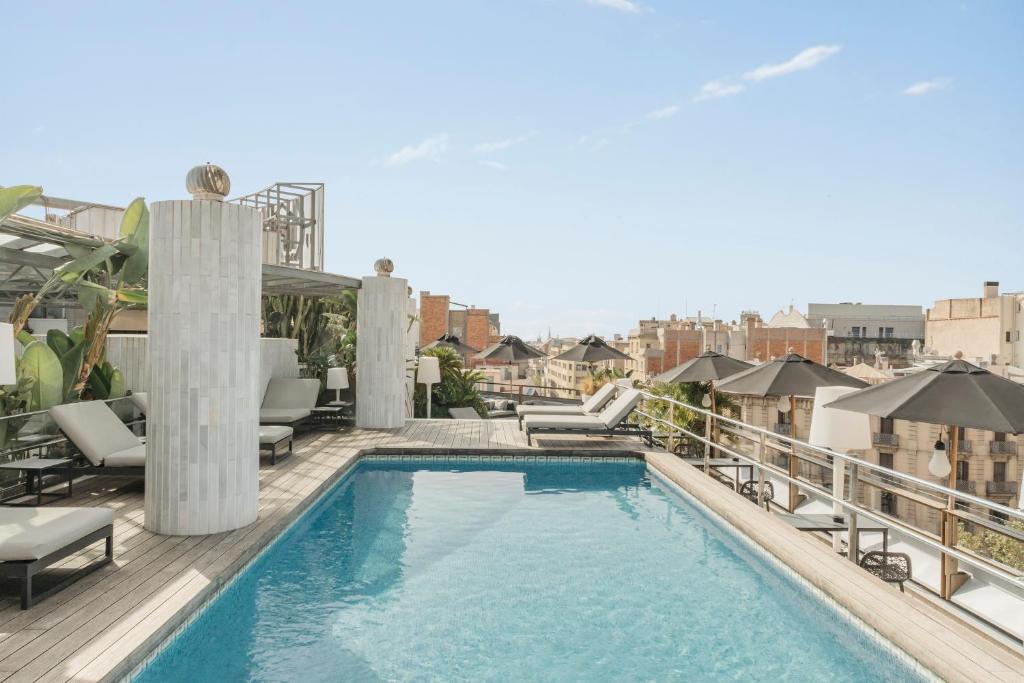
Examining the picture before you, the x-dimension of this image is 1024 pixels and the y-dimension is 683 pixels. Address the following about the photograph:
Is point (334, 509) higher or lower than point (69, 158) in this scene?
lower

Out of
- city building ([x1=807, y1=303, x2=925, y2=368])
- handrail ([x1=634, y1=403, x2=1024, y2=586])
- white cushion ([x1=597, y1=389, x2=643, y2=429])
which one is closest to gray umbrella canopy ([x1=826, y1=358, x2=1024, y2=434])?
handrail ([x1=634, y1=403, x2=1024, y2=586])

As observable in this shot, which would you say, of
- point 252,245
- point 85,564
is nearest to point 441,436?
point 252,245

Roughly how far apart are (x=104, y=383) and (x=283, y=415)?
2.55m

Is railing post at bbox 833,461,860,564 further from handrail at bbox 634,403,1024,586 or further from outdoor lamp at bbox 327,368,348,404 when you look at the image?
outdoor lamp at bbox 327,368,348,404

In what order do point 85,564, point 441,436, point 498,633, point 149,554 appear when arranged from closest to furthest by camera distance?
point 498,633 < point 85,564 < point 149,554 < point 441,436

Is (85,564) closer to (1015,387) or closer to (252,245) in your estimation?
(252,245)

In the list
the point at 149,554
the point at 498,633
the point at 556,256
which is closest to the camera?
the point at 498,633

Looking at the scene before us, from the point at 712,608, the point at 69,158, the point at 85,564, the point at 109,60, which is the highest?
the point at 109,60

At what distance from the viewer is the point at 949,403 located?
5242mm

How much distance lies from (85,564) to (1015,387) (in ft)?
22.0

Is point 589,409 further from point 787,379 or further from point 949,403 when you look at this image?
point 949,403

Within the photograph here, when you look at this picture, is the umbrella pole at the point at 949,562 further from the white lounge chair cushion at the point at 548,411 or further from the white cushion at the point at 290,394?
the white cushion at the point at 290,394

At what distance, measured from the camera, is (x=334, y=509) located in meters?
7.55

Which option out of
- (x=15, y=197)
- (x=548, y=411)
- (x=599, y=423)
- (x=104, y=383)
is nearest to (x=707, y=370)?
(x=599, y=423)
